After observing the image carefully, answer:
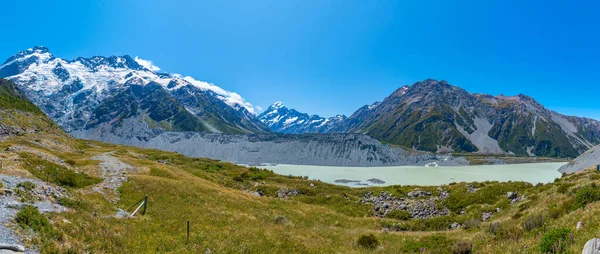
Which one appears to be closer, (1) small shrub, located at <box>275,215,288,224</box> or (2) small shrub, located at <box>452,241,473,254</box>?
(2) small shrub, located at <box>452,241,473,254</box>

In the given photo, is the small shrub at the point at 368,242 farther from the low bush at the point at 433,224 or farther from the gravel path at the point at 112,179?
the gravel path at the point at 112,179

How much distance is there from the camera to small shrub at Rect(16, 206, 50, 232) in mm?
13227

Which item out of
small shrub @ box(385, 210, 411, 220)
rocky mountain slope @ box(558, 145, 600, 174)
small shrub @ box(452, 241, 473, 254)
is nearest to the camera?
small shrub @ box(452, 241, 473, 254)

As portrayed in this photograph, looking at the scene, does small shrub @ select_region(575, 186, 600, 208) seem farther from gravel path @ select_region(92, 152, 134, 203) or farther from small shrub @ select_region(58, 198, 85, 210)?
gravel path @ select_region(92, 152, 134, 203)

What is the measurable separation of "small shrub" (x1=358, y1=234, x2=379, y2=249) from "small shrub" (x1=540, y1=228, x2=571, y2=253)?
469 inches

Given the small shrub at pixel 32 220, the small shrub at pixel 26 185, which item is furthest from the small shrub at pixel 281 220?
the small shrub at pixel 32 220

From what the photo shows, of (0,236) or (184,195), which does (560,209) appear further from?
(184,195)

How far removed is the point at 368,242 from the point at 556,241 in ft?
42.6

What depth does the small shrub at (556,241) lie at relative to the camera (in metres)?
12.0

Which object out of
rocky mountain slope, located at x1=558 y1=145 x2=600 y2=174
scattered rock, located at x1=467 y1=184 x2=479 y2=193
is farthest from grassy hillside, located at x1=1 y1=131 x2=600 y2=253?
rocky mountain slope, located at x1=558 y1=145 x2=600 y2=174

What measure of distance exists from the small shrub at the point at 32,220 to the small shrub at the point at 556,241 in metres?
21.5

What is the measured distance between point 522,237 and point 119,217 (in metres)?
26.6

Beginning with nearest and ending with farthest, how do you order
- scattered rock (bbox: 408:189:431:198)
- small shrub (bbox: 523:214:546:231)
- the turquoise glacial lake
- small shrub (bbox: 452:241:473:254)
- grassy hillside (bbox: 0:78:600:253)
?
grassy hillside (bbox: 0:78:600:253) < small shrub (bbox: 452:241:473:254) < small shrub (bbox: 523:214:546:231) < scattered rock (bbox: 408:189:431:198) < the turquoise glacial lake

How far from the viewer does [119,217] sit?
22438mm
